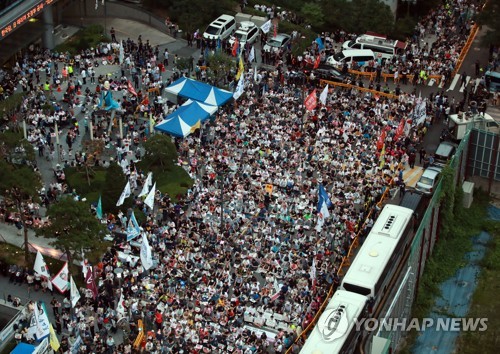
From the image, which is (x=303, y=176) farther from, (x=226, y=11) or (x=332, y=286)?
(x=226, y=11)

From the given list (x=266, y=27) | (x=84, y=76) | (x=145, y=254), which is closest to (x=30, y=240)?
(x=145, y=254)

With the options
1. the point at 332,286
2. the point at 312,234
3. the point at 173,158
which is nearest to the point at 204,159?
the point at 173,158

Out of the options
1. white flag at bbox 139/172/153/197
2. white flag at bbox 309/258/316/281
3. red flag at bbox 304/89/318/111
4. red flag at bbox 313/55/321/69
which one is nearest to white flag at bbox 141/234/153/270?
white flag at bbox 139/172/153/197

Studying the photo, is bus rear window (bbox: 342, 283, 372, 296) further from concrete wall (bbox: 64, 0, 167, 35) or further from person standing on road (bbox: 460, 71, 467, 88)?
concrete wall (bbox: 64, 0, 167, 35)

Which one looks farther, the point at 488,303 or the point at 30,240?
the point at 30,240

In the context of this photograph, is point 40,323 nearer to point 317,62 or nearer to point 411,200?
point 411,200

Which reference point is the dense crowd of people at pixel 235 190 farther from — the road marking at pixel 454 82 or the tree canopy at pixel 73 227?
the tree canopy at pixel 73 227
